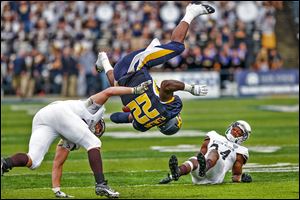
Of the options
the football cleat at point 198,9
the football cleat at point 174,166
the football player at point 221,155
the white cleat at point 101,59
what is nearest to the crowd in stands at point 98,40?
the white cleat at point 101,59

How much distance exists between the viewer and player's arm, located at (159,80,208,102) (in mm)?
10961

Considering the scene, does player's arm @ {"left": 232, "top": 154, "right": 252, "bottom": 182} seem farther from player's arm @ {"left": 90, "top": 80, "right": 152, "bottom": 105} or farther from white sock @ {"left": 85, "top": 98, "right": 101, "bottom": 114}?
white sock @ {"left": 85, "top": 98, "right": 101, "bottom": 114}

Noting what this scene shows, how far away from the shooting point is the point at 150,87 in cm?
1127

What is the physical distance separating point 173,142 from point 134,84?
7.51 metres

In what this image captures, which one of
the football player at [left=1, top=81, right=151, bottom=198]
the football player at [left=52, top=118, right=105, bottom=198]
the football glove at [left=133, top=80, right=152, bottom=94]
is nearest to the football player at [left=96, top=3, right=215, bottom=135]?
the football glove at [left=133, top=80, right=152, bottom=94]

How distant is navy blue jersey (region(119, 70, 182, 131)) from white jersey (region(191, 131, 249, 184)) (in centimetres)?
67

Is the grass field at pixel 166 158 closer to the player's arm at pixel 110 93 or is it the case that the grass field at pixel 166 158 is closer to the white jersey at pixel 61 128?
the white jersey at pixel 61 128

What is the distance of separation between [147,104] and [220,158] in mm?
1162

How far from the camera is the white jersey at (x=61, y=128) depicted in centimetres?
1028

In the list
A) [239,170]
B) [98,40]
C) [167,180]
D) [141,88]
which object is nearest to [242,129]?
[239,170]

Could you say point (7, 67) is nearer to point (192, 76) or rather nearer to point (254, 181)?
point (192, 76)

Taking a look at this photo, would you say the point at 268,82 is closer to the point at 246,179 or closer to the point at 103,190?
the point at 246,179

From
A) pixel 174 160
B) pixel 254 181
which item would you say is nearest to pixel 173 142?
pixel 254 181

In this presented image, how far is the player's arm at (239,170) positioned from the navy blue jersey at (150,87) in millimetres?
1030
